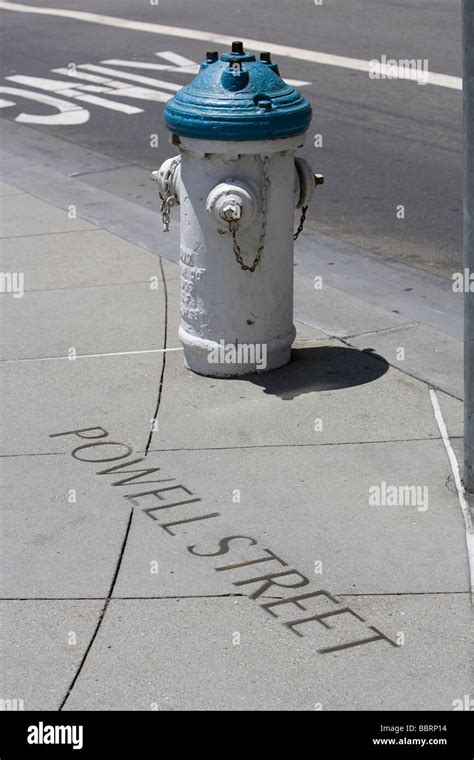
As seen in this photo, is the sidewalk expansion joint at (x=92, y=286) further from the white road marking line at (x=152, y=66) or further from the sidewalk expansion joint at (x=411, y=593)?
the white road marking line at (x=152, y=66)

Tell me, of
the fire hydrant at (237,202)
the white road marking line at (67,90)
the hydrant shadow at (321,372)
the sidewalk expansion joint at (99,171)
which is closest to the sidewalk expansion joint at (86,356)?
the fire hydrant at (237,202)

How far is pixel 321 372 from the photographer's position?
280 inches

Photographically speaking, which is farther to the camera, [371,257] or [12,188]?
[12,188]

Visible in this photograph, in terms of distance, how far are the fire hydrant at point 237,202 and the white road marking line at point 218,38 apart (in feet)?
27.7

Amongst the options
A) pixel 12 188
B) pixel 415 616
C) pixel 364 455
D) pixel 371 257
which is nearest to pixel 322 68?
pixel 12 188

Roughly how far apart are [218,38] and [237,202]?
12.4m

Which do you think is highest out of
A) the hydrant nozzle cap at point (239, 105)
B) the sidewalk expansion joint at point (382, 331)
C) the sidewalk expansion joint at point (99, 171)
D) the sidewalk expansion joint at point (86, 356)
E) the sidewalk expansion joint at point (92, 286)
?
the hydrant nozzle cap at point (239, 105)

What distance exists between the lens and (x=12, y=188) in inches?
456

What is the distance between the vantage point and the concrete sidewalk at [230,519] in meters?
4.45

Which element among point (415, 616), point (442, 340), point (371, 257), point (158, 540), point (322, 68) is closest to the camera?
point (415, 616)

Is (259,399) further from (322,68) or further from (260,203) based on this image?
(322,68)

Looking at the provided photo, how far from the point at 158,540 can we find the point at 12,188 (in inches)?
270

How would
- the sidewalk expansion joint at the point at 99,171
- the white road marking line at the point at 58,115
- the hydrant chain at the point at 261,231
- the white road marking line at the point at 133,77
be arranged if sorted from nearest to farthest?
1. the hydrant chain at the point at 261,231
2. the sidewalk expansion joint at the point at 99,171
3. the white road marking line at the point at 58,115
4. the white road marking line at the point at 133,77

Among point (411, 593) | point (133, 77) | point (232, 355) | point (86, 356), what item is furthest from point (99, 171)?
point (411, 593)
